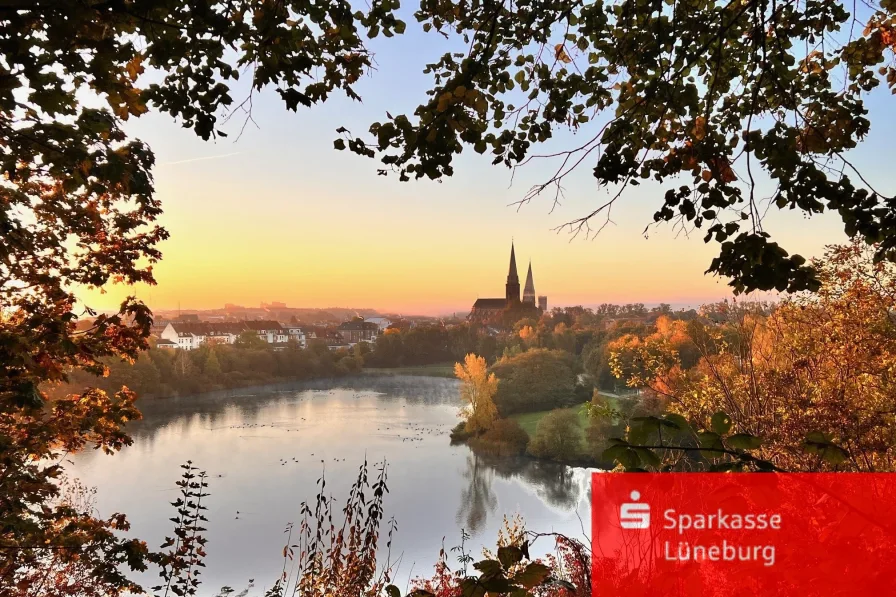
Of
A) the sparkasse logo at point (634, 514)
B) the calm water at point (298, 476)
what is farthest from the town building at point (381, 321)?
the sparkasse logo at point (634, 514)

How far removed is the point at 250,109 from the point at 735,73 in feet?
5.86

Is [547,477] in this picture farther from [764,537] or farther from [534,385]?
[764,537]

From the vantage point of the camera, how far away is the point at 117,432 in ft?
10.8

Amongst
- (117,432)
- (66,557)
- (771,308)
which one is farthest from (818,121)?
(771,308)

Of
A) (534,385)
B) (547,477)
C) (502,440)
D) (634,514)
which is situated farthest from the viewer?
(534,385)

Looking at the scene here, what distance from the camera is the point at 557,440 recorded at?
73.7ft

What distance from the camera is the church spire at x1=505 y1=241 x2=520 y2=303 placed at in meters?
62.9

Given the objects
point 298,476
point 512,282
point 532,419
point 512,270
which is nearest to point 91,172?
point 298,476

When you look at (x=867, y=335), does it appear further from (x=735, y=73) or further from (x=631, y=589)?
(x=735, y=73)

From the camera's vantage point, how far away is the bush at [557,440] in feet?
73.8

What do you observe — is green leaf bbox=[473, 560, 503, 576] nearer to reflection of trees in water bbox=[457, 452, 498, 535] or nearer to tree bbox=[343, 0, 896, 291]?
tree bbox=[343, 0, 896, 291]

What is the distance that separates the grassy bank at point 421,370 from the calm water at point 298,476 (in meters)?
10.7

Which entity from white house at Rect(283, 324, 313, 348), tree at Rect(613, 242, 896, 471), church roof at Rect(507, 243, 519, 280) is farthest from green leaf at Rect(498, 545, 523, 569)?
church roof at Rect(507, 243, 519, 280)

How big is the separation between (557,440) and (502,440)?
3.07 metres
